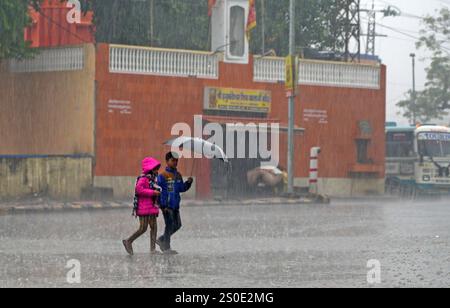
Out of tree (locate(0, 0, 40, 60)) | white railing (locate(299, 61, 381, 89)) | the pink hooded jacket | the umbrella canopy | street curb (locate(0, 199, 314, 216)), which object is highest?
tree (locate(0, 0, 40, 60))

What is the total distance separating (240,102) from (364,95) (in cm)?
639

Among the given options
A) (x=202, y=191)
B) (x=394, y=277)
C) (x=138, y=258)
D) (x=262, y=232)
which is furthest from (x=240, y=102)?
(x=394, y=277)

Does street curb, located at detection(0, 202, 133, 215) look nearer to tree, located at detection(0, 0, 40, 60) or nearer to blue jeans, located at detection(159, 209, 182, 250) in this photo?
tree, located at detection(0, 0, 40, 60)

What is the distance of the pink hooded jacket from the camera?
16.3 m

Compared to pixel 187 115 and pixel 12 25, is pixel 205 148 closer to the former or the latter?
pixel 187 115

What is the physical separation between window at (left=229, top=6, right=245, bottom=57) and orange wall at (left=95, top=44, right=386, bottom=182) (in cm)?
59

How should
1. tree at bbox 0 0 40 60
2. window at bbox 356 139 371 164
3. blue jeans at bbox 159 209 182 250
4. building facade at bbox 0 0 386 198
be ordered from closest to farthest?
blue jeans at bbox 159 209 182 250 → tree at bbox 0 0 40 60 → building facade at bbox 0 0 386 198 → window at bbox 356 139 371 164

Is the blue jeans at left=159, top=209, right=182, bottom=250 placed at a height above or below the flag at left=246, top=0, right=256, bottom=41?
below

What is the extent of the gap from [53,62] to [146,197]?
22.0 meters

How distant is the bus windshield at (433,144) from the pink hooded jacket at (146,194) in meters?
29.2

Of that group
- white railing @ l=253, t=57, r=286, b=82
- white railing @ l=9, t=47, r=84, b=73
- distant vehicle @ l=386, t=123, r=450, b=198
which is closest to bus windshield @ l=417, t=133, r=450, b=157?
distant vehicle @ l=386, t=123, r=450, b=198

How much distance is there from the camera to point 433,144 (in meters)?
44.3

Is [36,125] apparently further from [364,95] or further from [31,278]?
[31,278]

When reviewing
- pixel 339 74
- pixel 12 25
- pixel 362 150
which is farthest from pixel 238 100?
pixel 12 25
